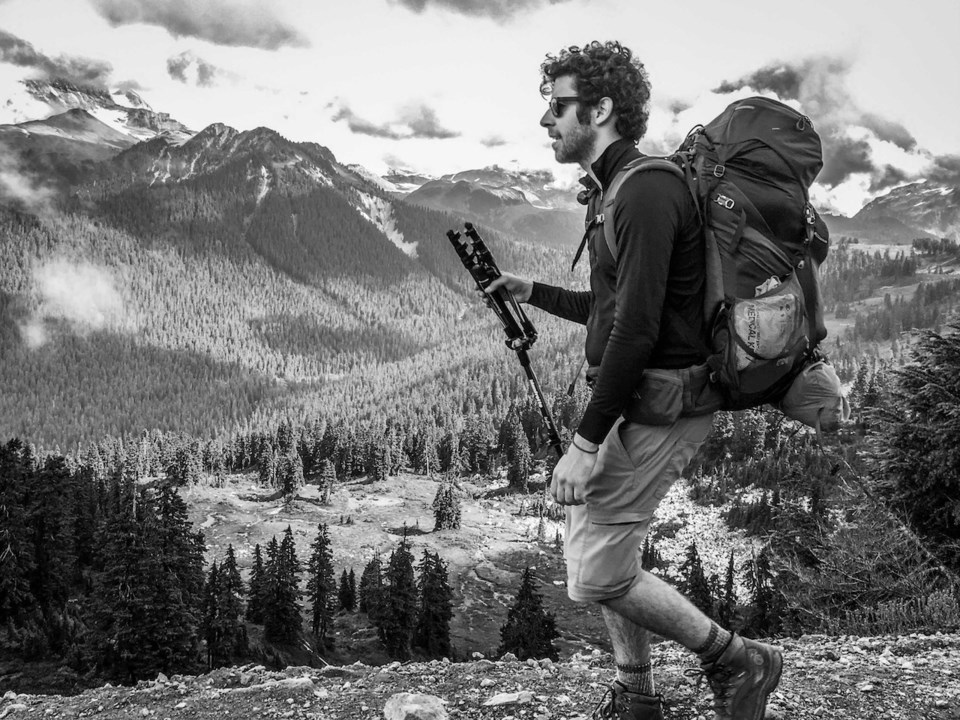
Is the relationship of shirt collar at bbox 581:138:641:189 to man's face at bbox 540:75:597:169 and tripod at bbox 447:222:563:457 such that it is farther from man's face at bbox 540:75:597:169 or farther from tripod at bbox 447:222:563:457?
tripod at bbox 447:222:563:457

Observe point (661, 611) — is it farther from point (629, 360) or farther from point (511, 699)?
point (511, 699)

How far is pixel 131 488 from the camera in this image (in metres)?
106

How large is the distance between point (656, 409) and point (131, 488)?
116447 millimetres

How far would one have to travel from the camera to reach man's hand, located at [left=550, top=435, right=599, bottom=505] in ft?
12.3

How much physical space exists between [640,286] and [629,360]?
14.6 inches

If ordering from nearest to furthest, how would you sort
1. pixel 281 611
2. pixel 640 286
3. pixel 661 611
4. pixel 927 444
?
pixel 640 286 < pixel 661 611 < pixel 927 444 < pixel 281 611

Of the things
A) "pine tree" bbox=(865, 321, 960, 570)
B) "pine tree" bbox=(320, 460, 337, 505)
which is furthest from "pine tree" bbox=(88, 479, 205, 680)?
"pine tree" bbox=(320, 460, 337, 505)

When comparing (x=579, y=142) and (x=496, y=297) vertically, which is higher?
(x=579, y=142)

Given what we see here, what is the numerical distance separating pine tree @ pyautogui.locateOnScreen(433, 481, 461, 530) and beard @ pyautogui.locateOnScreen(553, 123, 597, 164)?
116947 mm

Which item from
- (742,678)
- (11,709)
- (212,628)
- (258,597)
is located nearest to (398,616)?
(258,597)

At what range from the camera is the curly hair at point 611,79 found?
387 cm

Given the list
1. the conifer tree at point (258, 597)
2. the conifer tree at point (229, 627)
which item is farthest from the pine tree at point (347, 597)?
the conifer tree at point (229, 627)

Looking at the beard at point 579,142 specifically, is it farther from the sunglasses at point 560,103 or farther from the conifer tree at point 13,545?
the conifer tree at point 13,545

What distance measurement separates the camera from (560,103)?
4023 mm
